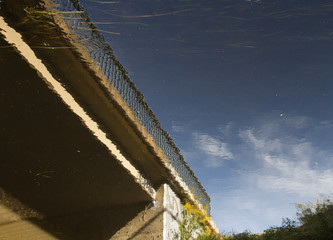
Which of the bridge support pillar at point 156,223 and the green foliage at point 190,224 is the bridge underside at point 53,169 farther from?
the green foliage at point 190,224

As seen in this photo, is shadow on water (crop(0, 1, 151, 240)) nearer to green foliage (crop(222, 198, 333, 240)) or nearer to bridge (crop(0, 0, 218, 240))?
bridge (crop(0, 0, 218, 240))

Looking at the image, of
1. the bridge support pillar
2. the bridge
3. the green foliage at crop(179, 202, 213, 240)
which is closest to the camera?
the bridge

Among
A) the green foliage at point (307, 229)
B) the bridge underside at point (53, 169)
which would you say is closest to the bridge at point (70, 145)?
the bridge underside at point (53, 169)

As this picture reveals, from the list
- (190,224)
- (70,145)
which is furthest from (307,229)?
(70,145)

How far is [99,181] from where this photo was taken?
5219mm

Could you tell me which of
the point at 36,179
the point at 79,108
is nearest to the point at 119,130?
the point at 79,108

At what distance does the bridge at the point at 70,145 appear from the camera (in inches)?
121

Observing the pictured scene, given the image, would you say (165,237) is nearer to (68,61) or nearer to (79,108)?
(79,108)

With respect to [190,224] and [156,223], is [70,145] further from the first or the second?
[190,224]

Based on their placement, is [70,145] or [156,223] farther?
[156,223]

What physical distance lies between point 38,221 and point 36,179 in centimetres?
163

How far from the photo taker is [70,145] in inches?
169

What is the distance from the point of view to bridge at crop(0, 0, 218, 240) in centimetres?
308

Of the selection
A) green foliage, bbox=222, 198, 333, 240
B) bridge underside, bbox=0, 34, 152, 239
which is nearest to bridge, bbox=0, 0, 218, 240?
bridge underside, bbox=0, 34, 152, 239
